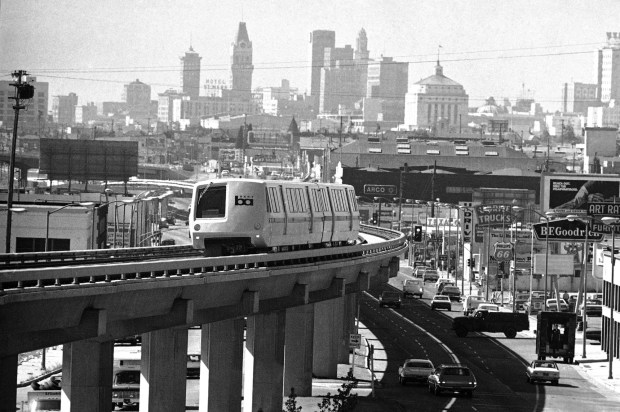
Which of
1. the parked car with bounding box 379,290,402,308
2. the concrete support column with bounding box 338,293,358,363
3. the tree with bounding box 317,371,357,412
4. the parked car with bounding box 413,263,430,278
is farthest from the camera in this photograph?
the parked car with bounding box 413,263,430,278

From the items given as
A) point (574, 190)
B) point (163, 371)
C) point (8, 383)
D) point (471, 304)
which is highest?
point (574, 190)

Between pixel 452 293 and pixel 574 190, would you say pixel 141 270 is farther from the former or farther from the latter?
pixel 574 190

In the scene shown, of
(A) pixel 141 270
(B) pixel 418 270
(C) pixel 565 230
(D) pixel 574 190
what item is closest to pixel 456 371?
(A) pixel 141 270

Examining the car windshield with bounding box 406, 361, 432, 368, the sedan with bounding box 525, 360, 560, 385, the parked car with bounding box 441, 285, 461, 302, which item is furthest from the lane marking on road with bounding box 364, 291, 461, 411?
the parked car with bounding box 441, 285, 461, 302

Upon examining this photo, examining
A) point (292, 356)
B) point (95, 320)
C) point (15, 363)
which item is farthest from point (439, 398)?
point (15, 363)

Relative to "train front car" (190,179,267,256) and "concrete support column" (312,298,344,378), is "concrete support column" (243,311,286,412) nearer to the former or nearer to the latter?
"train front car" (190,179,267,256)

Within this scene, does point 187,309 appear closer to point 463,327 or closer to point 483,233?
point 463,327
